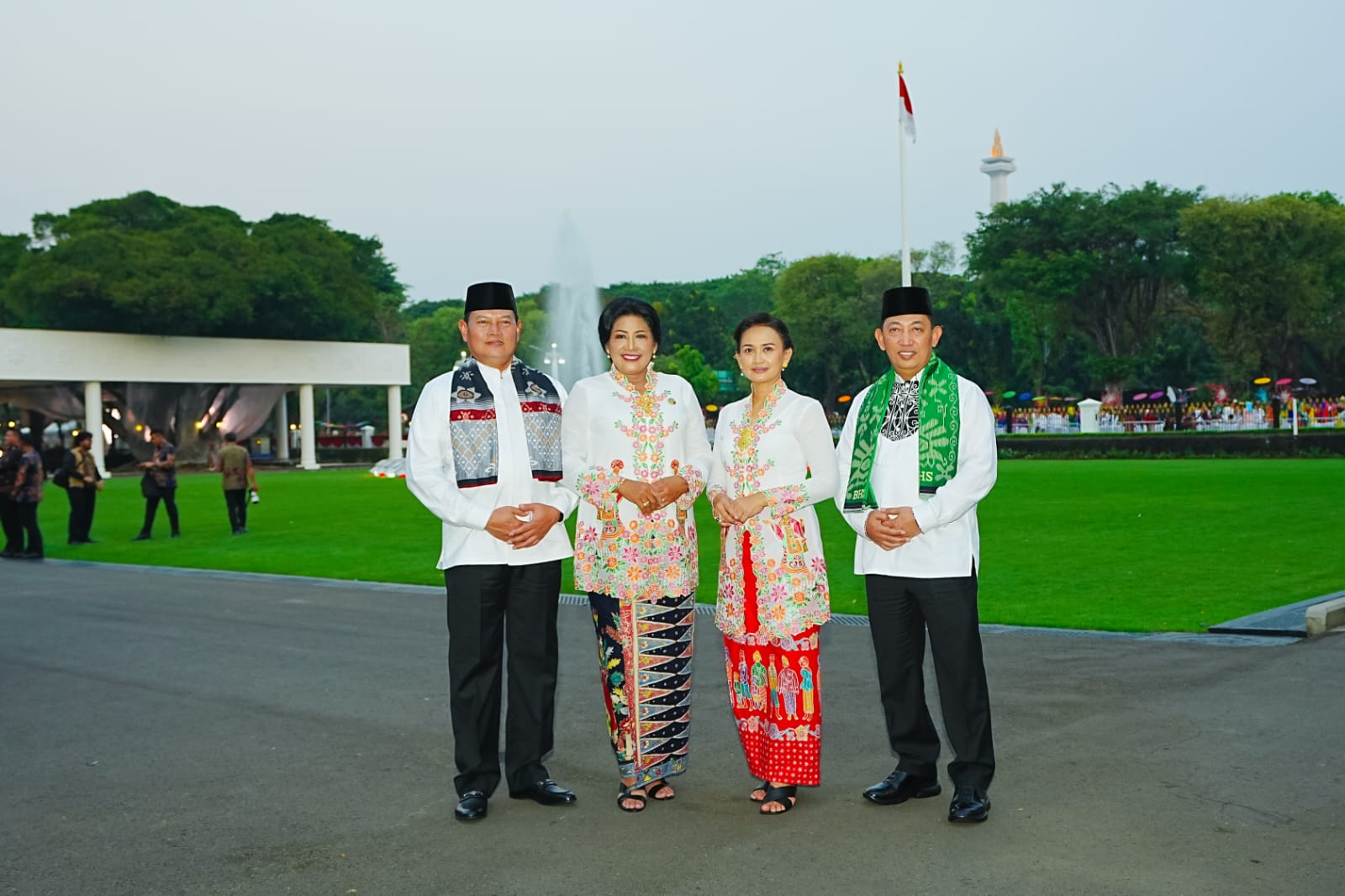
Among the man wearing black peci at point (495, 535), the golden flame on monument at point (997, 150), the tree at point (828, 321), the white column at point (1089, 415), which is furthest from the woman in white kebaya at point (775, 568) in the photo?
the golden flame on monument at point (997, 150)

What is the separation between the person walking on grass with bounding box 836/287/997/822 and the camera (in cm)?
455

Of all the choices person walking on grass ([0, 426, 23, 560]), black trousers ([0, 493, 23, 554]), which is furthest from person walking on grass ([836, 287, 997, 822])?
black trousers ([0, 493, 23, 554])

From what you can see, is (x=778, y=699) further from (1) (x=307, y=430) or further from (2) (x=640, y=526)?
(1) (x=307, y=430)

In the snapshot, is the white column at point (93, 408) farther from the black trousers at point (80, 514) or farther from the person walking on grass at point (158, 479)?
the person walking on grass at point (158, 479)

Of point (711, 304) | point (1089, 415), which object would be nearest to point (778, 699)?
point (1089, 415)

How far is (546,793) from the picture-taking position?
189 inches

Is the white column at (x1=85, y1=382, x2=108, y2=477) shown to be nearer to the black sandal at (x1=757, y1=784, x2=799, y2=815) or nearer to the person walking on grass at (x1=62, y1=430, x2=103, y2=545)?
the person walking on grass at (x1=62, y1=430, x2=103, y2=545)

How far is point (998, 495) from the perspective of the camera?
2027cm

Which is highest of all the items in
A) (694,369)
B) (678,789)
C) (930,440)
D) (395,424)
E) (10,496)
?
(694,369)

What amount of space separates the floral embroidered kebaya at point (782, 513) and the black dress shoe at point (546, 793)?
2.91ft

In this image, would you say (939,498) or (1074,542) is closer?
(939,498)

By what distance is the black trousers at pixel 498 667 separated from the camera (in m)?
4.75

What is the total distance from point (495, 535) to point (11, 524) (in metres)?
14.6

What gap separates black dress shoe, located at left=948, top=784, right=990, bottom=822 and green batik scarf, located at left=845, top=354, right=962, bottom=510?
1.08 meters
